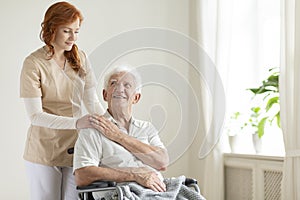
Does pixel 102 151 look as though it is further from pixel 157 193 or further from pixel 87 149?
pixel 157 193

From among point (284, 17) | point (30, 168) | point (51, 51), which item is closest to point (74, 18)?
point (51, 51)

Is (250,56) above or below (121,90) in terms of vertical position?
above

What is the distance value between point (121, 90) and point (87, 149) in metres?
0.33

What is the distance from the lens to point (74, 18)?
7.89 ft

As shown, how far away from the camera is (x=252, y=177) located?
327 centimetres

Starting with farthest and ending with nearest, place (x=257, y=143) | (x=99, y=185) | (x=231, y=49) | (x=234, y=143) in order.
Result: 1. (x=231, y=49)
2. (x=234, y=143)
3. (x=257, y=143)
4. (x=99, y=185)

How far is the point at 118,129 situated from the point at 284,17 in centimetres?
135

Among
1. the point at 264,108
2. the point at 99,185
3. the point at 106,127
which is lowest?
the point at 99,185

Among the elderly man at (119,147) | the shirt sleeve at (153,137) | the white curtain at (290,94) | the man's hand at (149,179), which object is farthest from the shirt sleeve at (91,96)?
the white curtain at (290,94)

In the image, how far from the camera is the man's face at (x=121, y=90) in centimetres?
227

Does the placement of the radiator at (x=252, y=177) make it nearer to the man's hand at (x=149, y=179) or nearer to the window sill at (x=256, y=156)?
the window sill at (x=256, y=156)

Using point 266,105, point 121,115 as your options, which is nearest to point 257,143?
point 266,105

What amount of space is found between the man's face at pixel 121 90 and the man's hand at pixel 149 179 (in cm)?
35

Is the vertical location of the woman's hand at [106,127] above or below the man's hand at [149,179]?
above
